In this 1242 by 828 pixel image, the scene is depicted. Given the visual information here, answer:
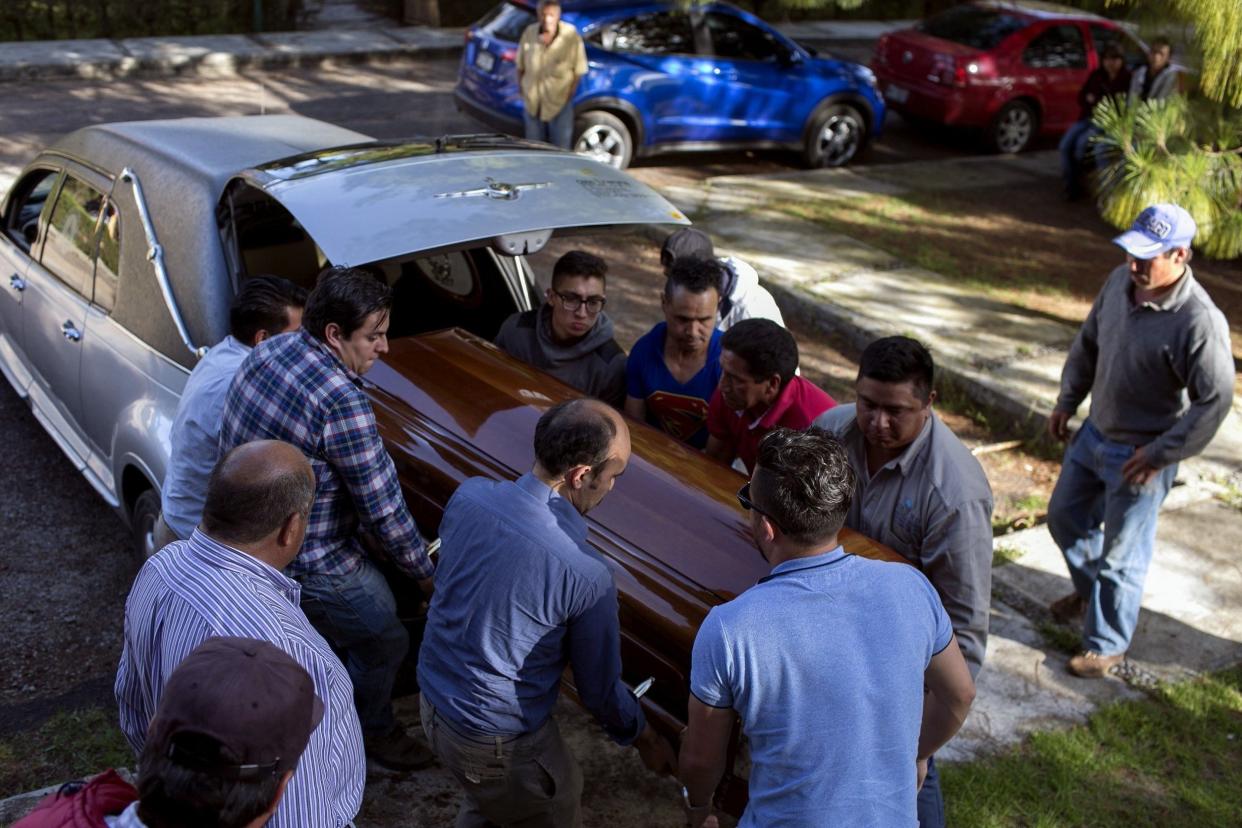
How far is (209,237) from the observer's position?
4.27 m

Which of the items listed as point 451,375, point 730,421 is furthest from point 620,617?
point 451,375

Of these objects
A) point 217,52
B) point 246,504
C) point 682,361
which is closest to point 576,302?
point 682,361

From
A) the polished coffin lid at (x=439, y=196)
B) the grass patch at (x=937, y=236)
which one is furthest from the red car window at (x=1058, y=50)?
the polished coffin lid at (x=439, y=196)

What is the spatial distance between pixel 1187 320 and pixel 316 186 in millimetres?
3116

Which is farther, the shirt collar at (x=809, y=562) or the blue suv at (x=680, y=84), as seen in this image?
the blue suv at (x=680, y=84)

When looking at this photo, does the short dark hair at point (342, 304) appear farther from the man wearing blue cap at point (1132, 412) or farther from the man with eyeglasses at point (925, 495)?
the man wearing blue cap at point (1132, 412)

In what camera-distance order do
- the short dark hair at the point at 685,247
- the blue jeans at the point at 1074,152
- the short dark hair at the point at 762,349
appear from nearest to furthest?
the short dark hair at the point at 762,349 → the short dark hair at the point at 685,247 → the blue jeans at the point at 1074,152

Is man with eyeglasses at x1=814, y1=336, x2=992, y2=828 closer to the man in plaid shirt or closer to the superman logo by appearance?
the superman logo

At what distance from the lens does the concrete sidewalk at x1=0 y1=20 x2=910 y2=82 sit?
1365cm

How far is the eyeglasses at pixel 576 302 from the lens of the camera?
441cm

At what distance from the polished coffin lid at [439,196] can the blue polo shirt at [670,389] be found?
1.56 feet

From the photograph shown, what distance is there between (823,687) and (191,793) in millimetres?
1146

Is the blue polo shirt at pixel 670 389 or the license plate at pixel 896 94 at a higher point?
the license plate at pixel 896 94

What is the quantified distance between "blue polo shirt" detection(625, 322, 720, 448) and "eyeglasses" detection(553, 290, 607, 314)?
0.22 meters
